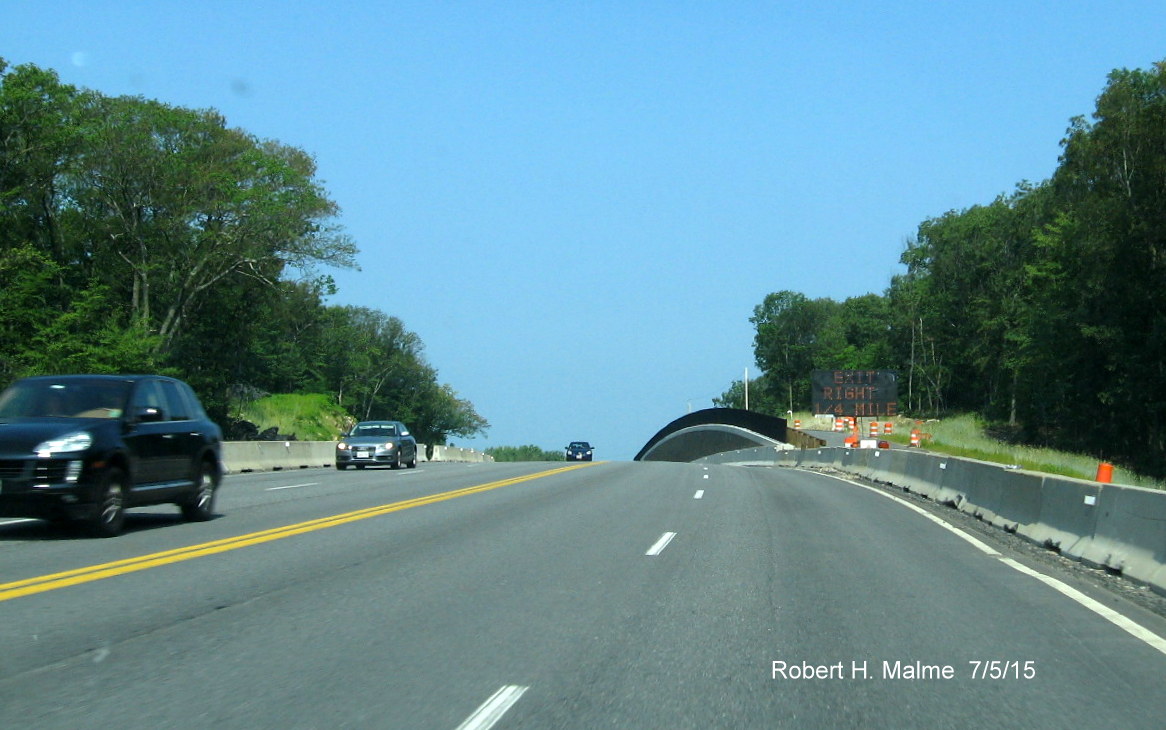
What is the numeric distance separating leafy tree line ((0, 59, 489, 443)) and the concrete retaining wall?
36321mm

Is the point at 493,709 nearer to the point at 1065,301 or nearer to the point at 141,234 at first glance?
the point at 141,234

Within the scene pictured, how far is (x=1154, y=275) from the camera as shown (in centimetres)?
5759

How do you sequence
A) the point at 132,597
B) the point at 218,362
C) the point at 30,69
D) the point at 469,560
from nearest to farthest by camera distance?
the point at 132,597 < the point at 469,560 < the point at 30,69 < the point at 218,362

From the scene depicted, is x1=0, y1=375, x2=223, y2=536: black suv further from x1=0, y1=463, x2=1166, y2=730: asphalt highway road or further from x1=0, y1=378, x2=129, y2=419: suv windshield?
x1=0, y1=463, x2=1166, y2=730: asphalt highway road

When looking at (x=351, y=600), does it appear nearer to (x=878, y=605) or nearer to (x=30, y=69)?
(x=878, y=605)

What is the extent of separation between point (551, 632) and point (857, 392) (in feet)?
173

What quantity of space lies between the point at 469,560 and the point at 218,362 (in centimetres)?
5641

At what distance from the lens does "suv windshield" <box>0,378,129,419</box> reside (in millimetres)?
Answer: 13938

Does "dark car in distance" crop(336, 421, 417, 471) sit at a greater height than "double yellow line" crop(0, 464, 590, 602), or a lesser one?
greater

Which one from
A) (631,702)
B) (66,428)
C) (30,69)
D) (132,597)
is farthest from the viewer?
(30,69)

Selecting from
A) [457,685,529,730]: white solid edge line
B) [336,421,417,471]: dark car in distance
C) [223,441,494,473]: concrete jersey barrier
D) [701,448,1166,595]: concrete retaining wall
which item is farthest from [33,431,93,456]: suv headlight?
[336,421,417,471]: dark car in distance

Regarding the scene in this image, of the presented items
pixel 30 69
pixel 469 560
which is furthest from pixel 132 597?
pixel 30 69

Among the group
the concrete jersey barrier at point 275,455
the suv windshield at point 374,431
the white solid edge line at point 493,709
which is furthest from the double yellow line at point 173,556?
the suv windshield at point 374,431

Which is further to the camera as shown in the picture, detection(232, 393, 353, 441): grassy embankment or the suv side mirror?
detection(232, 393, 353, 441): grassy embankment
